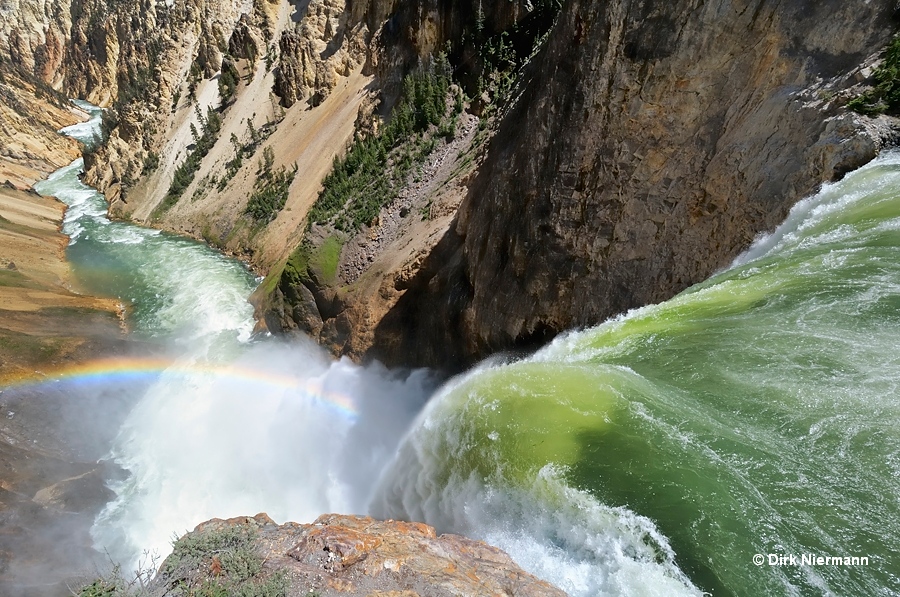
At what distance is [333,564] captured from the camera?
3.84 meters

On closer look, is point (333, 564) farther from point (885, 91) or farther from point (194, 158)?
point (194, 158)

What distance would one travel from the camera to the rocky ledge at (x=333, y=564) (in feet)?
11.9

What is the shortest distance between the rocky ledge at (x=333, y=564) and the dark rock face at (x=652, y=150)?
665 centimetres

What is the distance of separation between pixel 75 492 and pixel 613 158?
1511 cm

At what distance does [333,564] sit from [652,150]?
8580mm

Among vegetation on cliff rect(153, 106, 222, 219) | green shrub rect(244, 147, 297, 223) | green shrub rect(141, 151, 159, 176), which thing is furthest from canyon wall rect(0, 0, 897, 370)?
green shrub rect(141, 151, 159, 176)

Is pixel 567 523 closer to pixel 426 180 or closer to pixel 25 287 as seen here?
pixel 426 180

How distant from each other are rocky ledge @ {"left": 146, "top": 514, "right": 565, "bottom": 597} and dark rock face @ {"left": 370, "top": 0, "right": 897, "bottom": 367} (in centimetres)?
665

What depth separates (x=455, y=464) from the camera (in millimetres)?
5641

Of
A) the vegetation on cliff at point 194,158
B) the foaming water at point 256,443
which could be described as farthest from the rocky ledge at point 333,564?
the vegetation on cliff at point 194,158

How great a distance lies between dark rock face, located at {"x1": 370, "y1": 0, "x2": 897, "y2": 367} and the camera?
23.0 ft

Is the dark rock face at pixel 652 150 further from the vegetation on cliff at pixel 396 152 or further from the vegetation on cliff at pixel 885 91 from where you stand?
the vegetation on cliff at pixel 396 152

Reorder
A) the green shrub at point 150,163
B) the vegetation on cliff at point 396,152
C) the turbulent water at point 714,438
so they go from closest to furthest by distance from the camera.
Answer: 1. the turbulent water at point 714,438
2. the vegetation on cliff at point 396,152
3. the green shrub at point 150,163

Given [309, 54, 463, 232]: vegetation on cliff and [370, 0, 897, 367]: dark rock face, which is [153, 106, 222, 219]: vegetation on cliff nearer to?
[309, 54, 463, 232]: vegetation on cliff
